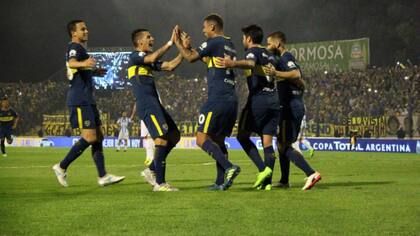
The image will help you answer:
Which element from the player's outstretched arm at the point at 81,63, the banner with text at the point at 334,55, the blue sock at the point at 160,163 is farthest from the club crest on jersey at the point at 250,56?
the banner with text at the point at 334,55

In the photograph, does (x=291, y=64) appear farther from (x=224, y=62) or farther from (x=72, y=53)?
(x=72, y=53)

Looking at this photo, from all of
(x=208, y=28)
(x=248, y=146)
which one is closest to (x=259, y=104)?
(x=248, y=146)

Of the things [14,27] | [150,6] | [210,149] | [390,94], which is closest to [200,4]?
[150,6]

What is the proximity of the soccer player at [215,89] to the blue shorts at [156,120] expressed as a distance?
0.64 meters

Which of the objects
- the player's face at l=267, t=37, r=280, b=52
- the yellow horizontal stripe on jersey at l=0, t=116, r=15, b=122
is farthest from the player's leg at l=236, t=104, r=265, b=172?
the yellow horizontal stripe on jersey at l=0, t=116, r=15, b=122

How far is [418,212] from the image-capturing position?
8.74m

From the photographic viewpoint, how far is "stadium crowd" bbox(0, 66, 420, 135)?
3766cm

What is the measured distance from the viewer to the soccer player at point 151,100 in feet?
39.5

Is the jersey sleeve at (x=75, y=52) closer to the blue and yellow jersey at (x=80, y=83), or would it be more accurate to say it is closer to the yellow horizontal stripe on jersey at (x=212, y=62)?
the blue and yellow jersey at (x=80, y=83)

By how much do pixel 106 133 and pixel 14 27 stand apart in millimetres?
16099

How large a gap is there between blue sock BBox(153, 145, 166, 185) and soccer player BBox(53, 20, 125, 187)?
1182mm

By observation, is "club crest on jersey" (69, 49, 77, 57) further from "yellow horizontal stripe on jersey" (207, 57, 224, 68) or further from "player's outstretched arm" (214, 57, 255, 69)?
"player's outstretched arm" (214, 57, 255, 69)

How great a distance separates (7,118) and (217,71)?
2187cm

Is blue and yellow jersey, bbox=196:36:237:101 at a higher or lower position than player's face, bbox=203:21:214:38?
lower
